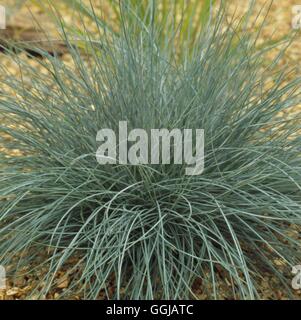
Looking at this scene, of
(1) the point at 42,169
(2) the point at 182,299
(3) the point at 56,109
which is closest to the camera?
(2) the point at 182,299

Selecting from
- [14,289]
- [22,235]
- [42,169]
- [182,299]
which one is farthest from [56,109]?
[182,299]

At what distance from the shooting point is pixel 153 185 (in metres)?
2.38

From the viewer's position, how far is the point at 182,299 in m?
2.33

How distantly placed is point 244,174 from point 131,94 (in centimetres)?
59

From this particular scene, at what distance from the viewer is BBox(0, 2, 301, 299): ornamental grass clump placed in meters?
2.36

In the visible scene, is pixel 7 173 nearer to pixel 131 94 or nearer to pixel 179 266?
pixel 131 94

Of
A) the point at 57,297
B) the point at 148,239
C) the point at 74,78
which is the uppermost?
the point at 74,78

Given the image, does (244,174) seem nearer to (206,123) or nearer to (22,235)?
(206,123)

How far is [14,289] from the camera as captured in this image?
253 cm

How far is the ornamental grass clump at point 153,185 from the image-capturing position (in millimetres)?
2363

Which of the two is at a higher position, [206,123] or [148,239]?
[206,123]

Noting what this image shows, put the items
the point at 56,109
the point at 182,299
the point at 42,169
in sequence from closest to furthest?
the point at 182,299 < the point at 42,169 < the point at 56,109

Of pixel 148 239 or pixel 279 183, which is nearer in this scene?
pixel 148 239

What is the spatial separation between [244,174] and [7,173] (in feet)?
3.19
